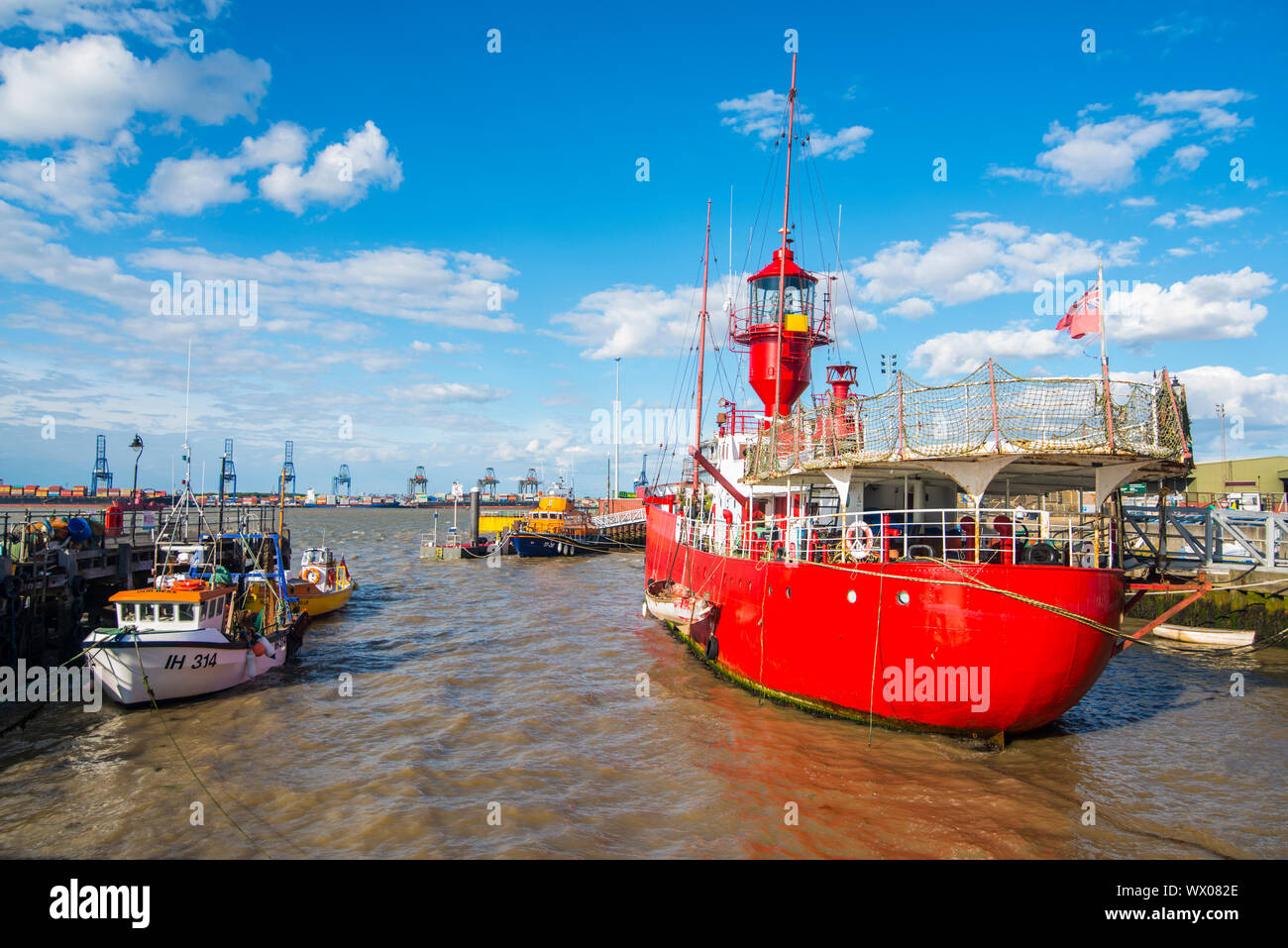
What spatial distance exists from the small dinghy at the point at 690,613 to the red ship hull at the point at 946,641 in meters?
4.17

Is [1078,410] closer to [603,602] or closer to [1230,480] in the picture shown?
[603,602]

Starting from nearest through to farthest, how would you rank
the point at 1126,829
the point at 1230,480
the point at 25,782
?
the point at 1126,829 < the point at 25,782 < the point at 1230,480

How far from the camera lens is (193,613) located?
688 inches

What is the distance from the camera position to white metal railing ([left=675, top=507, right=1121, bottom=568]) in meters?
12.5

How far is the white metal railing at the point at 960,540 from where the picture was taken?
41.0 feet

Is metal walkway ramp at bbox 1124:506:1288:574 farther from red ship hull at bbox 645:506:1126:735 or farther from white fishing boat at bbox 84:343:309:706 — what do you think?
white fishing boat at bbox 84:343:309:706

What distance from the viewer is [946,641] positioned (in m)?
12.4

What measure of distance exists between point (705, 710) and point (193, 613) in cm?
1316

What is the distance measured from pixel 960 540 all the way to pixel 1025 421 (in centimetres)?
357

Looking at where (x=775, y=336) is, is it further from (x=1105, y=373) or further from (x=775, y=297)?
(x=1105, y=373)

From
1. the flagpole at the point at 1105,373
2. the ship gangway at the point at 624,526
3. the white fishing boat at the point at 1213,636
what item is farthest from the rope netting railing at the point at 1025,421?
the ship gangway at the point at 624,526

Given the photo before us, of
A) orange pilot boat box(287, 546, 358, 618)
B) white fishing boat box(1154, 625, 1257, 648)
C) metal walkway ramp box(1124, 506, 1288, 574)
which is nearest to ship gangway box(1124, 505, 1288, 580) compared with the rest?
metal walkway ramp box(1124, 506, 1288, 574)
